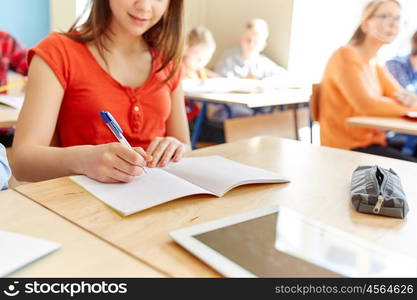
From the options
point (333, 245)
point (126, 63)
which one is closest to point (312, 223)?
point (333, 245)

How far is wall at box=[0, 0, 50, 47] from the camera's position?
3.79 m

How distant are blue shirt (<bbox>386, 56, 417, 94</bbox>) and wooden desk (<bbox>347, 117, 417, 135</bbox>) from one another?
1.44m

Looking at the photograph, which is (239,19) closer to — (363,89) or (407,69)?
(407,69)

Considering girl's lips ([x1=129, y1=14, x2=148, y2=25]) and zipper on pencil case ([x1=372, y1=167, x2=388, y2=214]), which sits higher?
girl's lips ([x1=129, y1=14, x2=148, y2=25])

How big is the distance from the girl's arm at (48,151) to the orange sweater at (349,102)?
168 cm

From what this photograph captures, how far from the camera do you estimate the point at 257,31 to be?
4707mm

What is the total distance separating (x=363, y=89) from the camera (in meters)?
2.48

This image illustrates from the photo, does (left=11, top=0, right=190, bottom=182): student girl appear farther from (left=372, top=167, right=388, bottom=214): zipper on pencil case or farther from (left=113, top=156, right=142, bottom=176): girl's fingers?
(left=372, top=167, right=388, bottom=214): zipper on pencil case

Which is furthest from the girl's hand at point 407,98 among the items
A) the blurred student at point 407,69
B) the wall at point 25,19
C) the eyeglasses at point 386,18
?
the wall at point 25,19

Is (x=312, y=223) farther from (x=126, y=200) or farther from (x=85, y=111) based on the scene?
(x=85, y=111)

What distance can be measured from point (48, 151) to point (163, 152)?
268 millimetres

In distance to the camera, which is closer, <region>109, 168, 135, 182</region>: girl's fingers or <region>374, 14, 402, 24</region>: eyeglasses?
<region>109, 168, 135, 182</region>: girl's fingers

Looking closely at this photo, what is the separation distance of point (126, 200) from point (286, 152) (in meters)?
0.58

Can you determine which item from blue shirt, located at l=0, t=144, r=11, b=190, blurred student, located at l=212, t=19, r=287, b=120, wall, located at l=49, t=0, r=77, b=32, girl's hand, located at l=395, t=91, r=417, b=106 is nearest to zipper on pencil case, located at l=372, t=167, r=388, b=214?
blue shirt, located at l=0, t=144, r=11, b=190
